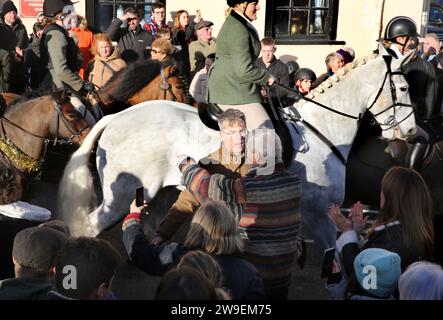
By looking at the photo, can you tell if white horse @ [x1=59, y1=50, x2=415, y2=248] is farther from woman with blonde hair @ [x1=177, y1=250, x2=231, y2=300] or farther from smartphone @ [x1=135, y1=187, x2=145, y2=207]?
woman with blonde hair @ [x1=177, y1=250, x2=231, y2=300]

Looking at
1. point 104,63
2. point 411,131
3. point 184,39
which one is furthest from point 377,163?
point 184,39

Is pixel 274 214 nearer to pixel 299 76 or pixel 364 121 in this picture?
pixel 364 121

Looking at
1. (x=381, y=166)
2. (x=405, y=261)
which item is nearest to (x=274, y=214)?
(x=405, y=261)

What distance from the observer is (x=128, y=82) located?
7.26 metres

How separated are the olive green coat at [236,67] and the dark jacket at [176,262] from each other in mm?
2294

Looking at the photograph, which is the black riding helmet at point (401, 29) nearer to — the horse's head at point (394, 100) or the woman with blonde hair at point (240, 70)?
the horse's head at point (394, 100)

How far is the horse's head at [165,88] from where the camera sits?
24.4 feet

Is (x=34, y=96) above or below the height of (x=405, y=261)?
above

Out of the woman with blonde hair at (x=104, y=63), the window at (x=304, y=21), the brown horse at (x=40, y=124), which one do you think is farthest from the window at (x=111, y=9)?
the brown horse at (x=40, y=124)

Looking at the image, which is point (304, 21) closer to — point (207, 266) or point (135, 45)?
point (135, 45)

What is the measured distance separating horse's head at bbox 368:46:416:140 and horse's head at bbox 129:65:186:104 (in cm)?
238

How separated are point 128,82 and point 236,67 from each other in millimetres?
2028

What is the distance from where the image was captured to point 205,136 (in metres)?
5.63
